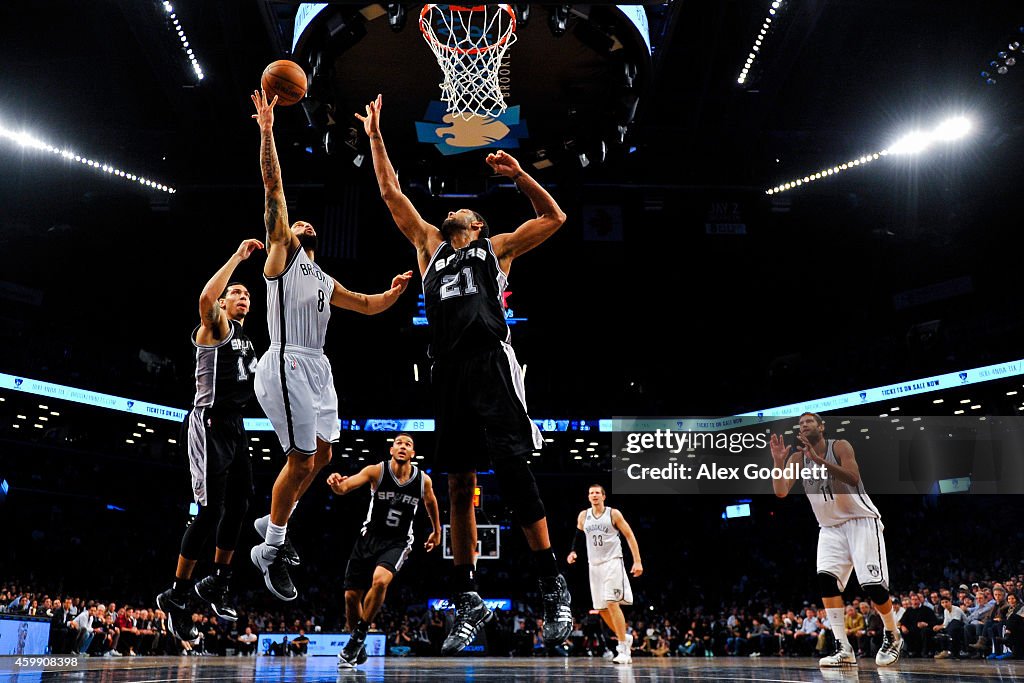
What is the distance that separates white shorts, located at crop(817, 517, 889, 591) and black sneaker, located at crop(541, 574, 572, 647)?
458cm

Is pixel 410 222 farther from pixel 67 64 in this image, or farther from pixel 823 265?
pixel 823 265

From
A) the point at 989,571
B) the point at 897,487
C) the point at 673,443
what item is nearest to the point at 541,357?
the point at 673,443

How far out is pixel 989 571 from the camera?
67.3 ft

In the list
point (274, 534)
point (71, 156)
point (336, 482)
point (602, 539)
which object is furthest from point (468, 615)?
point (71, 156)

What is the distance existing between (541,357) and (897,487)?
1200cm

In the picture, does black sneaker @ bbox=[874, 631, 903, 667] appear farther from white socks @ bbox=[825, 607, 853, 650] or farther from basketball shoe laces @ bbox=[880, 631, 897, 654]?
white socks @ bbox=[825, 607, 853, 650]

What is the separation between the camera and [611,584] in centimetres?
1057

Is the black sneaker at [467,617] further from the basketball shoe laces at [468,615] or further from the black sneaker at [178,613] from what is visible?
the black sneaker at [178,613]

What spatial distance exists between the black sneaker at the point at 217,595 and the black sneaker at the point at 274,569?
13.2 inches

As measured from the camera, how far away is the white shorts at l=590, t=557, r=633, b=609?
10539mm

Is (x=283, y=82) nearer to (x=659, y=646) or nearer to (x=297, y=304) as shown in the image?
(x=297, y=304)

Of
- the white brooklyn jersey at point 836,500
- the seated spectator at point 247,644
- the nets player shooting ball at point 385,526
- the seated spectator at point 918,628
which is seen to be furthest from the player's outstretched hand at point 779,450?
the seated spectator at point 247,644

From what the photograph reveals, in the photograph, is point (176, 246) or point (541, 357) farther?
point (541, 357)

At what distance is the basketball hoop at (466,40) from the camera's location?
10570mm
